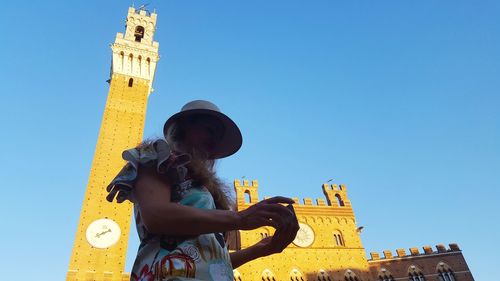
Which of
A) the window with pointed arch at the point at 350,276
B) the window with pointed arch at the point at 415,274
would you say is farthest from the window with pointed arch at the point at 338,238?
the window with pointed arch at the point at 415,274

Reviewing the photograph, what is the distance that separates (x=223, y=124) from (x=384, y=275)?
21.4 m

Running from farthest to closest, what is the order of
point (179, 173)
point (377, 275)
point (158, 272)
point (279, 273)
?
point (377, 275) < point (279, 273) < point (179, 173) < point (158, 272)

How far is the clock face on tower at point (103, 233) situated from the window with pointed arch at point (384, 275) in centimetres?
1468

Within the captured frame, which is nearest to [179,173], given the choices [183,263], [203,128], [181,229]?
[181,229]

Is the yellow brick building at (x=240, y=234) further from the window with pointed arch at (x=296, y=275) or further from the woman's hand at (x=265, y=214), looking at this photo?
the woman's hand at (x=265, y=214)

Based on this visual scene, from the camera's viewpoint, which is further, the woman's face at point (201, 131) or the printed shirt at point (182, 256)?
the woman's face at point (201, 131)

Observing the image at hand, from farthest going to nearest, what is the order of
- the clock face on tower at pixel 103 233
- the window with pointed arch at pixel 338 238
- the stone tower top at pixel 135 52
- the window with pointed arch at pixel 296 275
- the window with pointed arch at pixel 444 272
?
1. the stone tower top at pixel 135 52
2. the window with pointed arch at pixel 338 238
3. the window with pointed arch at pixel 444 272
4. the window with pointed arch at pixel 296 275
5. the clock face on tower at pixel 103 233

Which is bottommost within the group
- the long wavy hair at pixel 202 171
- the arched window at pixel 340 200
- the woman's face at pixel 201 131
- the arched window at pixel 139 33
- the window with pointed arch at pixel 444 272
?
the long wavy hair at pixel 202 171

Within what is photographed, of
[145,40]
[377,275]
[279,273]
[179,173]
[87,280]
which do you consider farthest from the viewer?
[145,40]

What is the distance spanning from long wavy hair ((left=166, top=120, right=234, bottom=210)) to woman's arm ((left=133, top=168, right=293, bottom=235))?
0.28 metres

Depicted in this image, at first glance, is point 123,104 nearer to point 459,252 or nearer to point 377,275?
point 377,275

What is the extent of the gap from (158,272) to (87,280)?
1573 cm

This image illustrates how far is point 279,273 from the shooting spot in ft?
61.2

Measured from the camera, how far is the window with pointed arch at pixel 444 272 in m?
20.3
